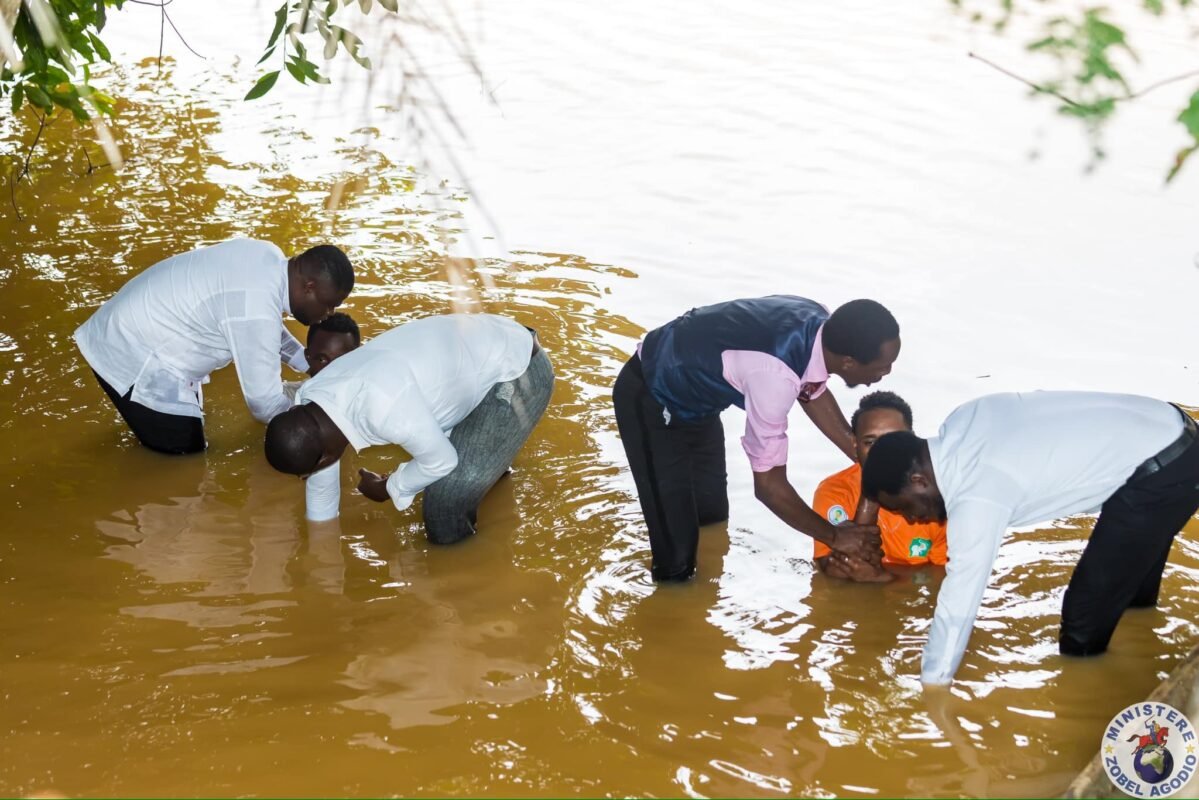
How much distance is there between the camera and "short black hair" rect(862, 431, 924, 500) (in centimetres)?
368

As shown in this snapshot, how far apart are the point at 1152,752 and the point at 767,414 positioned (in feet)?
5.24

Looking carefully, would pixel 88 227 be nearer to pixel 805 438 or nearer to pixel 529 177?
pixel 529 177

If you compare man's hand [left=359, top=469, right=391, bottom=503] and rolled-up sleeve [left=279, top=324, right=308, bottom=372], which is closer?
man's hand [left=359, top=469, right=391, bottom=503]

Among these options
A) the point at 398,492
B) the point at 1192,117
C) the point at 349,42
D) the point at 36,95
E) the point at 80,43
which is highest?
the point at 1192,117

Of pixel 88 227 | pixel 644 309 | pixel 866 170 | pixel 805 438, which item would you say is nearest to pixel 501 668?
pixel 805 438

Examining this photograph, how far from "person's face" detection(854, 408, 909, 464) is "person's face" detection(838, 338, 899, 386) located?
1.45ft

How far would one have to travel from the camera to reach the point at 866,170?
9805mm

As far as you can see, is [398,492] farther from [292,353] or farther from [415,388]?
[292,353]

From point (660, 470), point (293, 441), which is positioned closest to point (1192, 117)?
point (660, 470)

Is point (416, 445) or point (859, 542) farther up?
point (416, 445)

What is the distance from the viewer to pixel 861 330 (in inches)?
157

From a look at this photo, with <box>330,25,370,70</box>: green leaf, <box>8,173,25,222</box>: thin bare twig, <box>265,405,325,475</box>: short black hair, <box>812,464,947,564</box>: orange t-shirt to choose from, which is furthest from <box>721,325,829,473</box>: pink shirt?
<box>8,173,25,222</box>: thin bare twig

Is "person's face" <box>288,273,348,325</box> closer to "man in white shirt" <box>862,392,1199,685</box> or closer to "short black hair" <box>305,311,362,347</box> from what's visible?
A: "short black hair" <box>305,311,362,347</box>

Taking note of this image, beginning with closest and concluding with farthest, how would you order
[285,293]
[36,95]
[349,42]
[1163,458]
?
[349,42] < [1163,458] < [285,293] < [36,95]
